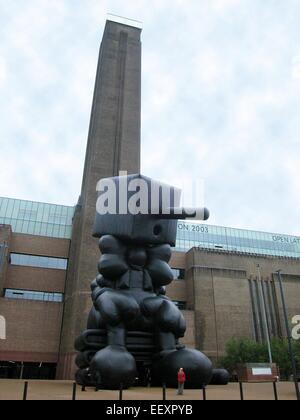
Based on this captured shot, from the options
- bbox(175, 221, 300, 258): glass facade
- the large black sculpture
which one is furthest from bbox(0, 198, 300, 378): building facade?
the large black sculpture

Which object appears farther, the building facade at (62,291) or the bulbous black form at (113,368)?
the building facade at (62,291)

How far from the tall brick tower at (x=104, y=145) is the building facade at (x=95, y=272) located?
0.32ft

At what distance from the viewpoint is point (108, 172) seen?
1449 inches

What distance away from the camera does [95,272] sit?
33.1 metres

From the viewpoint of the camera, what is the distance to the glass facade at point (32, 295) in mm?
36094

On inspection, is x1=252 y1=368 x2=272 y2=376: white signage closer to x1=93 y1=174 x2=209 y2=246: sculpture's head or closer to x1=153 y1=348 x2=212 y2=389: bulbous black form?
x1=153 y1=348 x2=212 y2=389: bulbous black form

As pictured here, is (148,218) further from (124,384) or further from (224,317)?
(224,317)

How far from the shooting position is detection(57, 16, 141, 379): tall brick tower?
32344mm

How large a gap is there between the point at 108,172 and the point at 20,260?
492 inches

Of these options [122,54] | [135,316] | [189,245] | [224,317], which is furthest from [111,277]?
[189,245]

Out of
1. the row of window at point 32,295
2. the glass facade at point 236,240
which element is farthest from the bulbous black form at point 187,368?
the glass facade at point 236,240

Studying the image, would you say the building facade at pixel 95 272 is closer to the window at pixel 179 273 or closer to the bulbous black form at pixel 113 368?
the window at pixel 179 273

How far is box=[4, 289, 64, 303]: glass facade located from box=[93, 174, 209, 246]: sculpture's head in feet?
78.5
